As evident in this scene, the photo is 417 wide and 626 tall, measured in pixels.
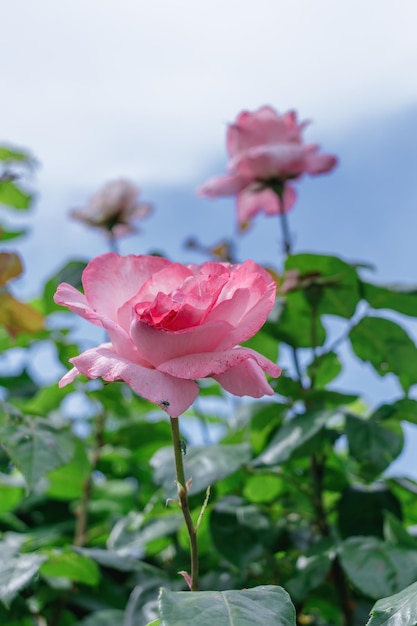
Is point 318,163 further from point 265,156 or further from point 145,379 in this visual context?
point 145,379

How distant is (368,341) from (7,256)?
58 centimetres

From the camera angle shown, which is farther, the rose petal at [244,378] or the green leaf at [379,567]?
the green leaf at [379,567]

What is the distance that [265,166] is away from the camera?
54.9 inches

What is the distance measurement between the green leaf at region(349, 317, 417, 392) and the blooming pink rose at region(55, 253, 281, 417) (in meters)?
0.59

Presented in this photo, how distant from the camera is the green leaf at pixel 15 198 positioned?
6.36 feet

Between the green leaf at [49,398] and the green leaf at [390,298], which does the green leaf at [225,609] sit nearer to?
the green leaf at [390,298]

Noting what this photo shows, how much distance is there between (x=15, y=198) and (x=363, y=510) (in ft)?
3.95

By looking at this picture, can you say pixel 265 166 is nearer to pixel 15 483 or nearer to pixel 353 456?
pixel 353 456

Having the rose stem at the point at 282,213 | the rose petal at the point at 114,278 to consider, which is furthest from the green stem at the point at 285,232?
the rose petal at the point at 114,278

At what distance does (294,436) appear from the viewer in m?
1.07

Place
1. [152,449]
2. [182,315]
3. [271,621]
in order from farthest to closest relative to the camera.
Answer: [152,449]
[182,315]
[271,621]

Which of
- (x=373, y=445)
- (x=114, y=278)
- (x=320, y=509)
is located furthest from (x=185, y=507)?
(x=320, y=509)

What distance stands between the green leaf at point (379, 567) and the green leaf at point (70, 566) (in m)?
0.36

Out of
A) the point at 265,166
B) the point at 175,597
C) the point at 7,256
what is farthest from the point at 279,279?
the point at 175,597
